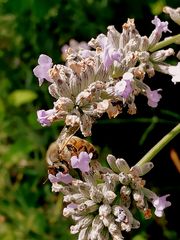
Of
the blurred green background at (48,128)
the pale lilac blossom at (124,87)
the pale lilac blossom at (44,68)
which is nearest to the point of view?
the pale lilac blossom at (124,87)

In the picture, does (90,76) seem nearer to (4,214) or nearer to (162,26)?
(162,26)

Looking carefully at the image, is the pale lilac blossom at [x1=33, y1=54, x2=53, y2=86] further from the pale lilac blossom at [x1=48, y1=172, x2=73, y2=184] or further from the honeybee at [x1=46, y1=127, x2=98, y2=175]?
the pale lilac blossom at [x1=48, y1=172, x2=73, y2=184]

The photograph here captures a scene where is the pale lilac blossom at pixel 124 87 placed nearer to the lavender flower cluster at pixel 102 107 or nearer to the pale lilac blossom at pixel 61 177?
the lavender flower cluster at pixel 102 107

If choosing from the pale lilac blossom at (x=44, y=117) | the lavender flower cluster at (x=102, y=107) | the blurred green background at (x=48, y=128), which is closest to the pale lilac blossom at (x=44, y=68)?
the lavender flower cluster at (x=102, y=107)

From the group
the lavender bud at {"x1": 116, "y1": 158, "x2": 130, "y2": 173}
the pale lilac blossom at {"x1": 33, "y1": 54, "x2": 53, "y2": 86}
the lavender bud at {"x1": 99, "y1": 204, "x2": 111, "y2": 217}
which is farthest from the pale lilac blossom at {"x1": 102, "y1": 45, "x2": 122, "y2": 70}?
the lavender bud at {"x1": 99, "y1": 204, "x2": 111, "y2": 217}

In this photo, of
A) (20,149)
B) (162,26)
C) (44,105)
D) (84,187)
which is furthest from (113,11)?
(84,187)

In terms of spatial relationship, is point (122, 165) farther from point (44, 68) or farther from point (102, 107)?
point (44, 68)
